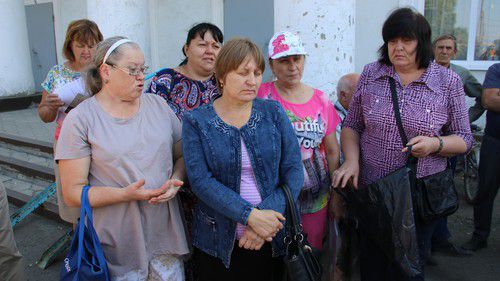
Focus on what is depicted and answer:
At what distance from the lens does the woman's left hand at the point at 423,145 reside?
7.58ft

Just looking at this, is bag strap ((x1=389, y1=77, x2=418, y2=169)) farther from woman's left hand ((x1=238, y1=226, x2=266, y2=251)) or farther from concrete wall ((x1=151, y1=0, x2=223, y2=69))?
concrete wall ((x1=151, y1=0, x2=223, y2=69))

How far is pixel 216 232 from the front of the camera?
2240 mm

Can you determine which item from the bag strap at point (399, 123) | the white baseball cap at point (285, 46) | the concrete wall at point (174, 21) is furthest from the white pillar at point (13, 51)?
the bag strap at point (399, 123)

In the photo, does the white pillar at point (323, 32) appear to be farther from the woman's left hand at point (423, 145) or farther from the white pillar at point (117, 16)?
the white pillar at point (117, 16)

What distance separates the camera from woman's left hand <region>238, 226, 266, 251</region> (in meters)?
2.11

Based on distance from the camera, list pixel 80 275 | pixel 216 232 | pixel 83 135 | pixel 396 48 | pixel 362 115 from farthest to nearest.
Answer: pixel 362 115 → pixel 396 48 → pixel 216 232 → pixel 83 135 → pixel 80 275

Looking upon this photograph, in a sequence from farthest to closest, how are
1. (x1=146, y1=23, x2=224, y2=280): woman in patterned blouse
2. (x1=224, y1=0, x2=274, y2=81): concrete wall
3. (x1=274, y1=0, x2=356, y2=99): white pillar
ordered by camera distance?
1. (x1=224, y1=0, x2=274, y2=81): concrete wall
2. (x1=274, y1=0, x2=356, y2=99): white pillar
3. (x1=146, y1=23, x2=224, y2=280): woman in patterned blouse

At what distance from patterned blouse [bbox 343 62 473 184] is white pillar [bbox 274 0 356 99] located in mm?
789

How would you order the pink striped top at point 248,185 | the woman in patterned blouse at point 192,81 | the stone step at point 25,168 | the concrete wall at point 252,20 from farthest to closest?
the concrete wall at point 252,20 → the stone step at point 25,168 → the woman in patterned blouse at point 192,81 → the pink striped top at point 248,185

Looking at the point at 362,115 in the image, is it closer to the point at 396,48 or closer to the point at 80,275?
the point at 396,48

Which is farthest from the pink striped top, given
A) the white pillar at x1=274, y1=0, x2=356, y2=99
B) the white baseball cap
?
the white pillar at x1=274, y1=0, x2=356, y2=99

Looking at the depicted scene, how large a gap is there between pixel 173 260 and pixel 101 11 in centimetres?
395

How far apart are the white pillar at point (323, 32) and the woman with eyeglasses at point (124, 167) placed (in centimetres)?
157

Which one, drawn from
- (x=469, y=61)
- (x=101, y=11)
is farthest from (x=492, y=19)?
(x=101, y=11)
